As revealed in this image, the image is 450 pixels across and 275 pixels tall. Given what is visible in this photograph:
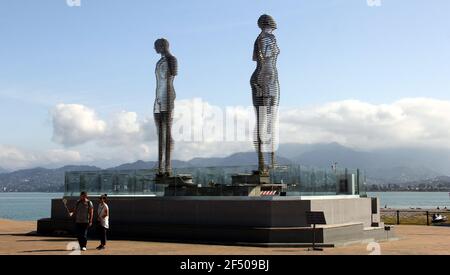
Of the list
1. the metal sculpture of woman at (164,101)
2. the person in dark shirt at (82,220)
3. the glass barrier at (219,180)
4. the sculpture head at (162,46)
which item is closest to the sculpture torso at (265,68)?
the glass barrier at (219,180)

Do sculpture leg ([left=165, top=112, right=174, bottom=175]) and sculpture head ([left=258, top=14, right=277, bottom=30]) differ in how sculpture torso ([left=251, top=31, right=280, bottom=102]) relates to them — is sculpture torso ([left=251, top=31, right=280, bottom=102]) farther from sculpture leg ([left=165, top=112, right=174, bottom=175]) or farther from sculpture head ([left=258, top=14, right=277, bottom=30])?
sculpture leg ([left=165, top=112, right=174, bottom=175])

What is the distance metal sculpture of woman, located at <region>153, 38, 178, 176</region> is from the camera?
27.3 meters

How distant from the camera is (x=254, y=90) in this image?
2433 cm

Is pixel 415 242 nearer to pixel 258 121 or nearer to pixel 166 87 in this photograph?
pixel 258 121

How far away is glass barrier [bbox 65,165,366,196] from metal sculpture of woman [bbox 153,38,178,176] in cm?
89

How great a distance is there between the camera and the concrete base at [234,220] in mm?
20375

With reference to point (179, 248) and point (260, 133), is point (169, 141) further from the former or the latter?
point (179, 248)

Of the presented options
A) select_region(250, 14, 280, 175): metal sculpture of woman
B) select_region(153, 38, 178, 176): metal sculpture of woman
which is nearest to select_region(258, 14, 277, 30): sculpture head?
select_region(250, 14, 280, 175): metal sculpture of woman

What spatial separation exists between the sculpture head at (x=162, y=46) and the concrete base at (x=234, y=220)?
23.5 feet

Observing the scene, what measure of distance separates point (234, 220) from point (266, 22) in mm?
8248

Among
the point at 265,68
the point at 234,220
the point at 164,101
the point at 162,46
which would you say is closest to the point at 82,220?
the point at 234,220

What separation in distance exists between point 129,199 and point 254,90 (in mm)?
6734
